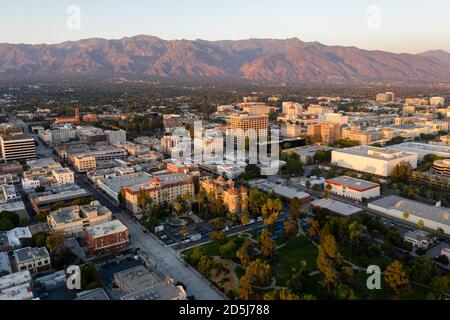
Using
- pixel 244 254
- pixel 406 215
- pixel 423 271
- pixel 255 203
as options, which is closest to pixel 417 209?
pixel 406 215

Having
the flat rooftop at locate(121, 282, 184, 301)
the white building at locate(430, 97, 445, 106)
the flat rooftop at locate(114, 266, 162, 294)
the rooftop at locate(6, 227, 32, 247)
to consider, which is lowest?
the flat rooftop at locate(114, 266, 162, 294)

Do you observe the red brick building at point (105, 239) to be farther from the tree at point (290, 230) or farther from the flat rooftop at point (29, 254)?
the tree at point (290, 230)

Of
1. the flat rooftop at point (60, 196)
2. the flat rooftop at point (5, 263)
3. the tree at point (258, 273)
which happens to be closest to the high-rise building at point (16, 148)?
the flat rooftop at point (60, 196)

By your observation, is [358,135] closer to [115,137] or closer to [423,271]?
[115,137]

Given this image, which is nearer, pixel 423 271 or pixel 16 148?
pixel 423 271

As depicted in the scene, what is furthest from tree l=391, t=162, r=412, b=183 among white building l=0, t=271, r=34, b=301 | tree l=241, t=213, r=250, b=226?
white building l=0, t=271, r=34, b=301

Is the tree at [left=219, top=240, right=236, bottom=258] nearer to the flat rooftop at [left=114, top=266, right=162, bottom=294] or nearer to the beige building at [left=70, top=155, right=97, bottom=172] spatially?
the flat rooftop at [left=114, top=266, right=162, bottom=294]

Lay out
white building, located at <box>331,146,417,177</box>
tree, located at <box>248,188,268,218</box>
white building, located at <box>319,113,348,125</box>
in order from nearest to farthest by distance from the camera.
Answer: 1. tree, located at <box>248,188,268,218</box>
2. white building, located at <box>331,146,417,177</box>
3. white building, located at <box>319,113,348,125</box>
